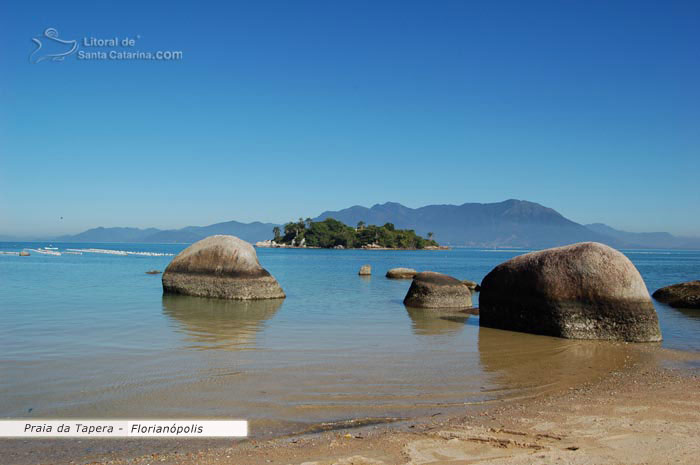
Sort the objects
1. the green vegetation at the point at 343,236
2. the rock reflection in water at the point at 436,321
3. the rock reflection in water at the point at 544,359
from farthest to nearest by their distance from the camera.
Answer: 1. the green vegetation at the point at 343,236
2. the rock reflection in water at the point at 436,321
3. the rock reflection in water at the point at 544,359

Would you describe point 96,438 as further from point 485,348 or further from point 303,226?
point 303,226

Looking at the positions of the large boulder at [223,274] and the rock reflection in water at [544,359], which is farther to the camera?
the large boulder at [223,274]

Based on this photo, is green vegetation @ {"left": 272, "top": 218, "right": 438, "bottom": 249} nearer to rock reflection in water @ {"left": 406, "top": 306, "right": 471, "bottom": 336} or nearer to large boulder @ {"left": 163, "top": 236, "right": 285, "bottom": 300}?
large boulder @ {"left": 163, "top": 236, "right": 285, "bottom": 300}

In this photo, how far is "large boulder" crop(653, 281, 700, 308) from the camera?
23542 millimetres

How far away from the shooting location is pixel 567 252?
15281mm

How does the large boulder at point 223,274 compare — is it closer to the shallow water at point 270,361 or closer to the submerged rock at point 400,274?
the shallow water at point 270,361

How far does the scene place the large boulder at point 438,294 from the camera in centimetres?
2210

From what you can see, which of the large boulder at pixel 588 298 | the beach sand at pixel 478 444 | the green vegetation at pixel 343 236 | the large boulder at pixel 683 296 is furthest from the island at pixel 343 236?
the beach sand at pixel 478 444

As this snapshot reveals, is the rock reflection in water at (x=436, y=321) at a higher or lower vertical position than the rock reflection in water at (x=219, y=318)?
lower

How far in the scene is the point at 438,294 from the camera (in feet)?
72.7

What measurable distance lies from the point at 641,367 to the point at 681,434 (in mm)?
5451

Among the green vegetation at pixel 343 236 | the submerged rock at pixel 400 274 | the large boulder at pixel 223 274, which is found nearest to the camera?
the large boulder at pixel 223 274
